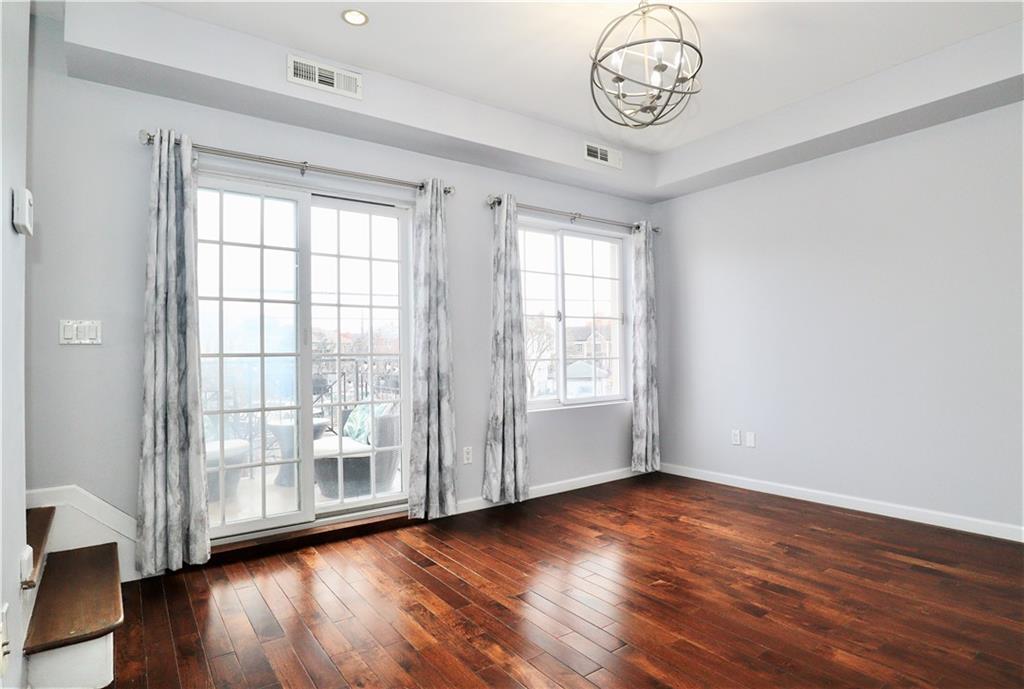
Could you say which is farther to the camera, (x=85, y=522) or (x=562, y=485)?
(x=562, y=485)

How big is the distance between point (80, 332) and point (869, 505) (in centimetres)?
514

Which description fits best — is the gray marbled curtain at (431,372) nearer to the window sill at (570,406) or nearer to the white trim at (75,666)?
the window sill at (570,406)

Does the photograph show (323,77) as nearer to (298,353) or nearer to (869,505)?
(298,353)

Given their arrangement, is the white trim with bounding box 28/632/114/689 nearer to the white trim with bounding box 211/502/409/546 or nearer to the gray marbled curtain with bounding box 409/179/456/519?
the white trim with bounding box 211/502/409/546

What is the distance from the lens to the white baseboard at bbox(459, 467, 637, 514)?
13.9 ft

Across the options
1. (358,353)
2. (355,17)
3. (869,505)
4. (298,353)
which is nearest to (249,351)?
(298,353)

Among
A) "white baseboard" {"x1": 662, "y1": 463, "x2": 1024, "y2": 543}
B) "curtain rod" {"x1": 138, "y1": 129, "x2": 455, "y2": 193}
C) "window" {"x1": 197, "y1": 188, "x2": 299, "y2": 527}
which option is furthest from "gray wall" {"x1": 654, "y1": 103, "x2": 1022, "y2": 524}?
"window" {"x1": 197, "y1": 188, "x2": 299, "y2": 527}

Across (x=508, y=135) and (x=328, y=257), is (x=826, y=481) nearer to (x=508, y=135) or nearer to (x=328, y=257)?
(x=508, y=135)

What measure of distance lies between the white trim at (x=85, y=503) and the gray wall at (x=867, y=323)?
14.4ft

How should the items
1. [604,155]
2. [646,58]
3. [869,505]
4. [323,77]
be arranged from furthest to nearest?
1. [604,155]
2. [869,505]
3. [323,77]
4. [646,58]

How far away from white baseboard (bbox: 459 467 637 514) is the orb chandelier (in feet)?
9.43

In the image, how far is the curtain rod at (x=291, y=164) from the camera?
3168mm

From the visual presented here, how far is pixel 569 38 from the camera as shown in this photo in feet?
10.3

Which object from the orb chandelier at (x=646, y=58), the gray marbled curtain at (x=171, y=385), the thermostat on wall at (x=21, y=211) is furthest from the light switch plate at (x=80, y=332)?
the orb chandelier at (x=646, y=58)
